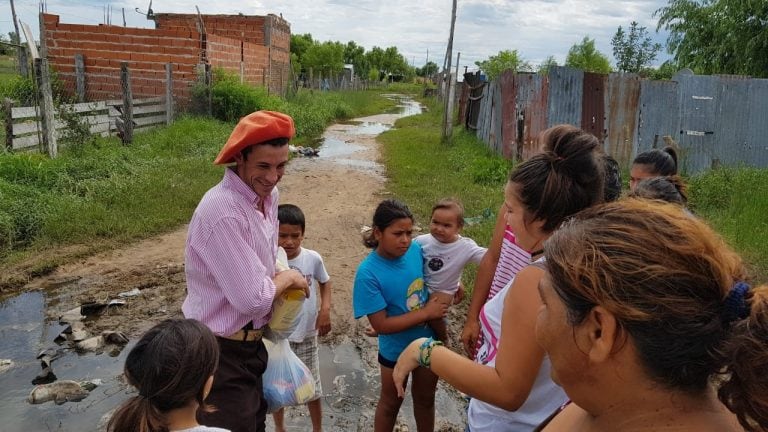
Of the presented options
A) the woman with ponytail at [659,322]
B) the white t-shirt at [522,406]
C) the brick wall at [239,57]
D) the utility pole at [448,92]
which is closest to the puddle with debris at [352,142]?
the utility pole at [448,92]

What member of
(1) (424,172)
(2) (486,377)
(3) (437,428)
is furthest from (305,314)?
(1) (424,172)

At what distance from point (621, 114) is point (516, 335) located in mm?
9068

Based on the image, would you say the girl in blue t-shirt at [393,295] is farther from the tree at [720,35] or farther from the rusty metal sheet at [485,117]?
the tree at [720,35]

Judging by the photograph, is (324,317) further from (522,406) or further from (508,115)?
(508,115)

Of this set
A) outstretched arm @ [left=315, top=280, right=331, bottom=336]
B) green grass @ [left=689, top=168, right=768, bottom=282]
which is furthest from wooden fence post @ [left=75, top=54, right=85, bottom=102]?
green grass @ [left=689, top=168, right=768, bottom=282]

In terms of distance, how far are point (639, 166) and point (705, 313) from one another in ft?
10.0

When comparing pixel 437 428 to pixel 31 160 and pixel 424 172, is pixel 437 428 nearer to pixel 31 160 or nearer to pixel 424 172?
pixel 31 160

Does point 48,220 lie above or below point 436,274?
below

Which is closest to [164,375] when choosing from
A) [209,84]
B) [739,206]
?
[739,206]

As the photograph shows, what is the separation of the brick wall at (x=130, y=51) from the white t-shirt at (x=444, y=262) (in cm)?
1310

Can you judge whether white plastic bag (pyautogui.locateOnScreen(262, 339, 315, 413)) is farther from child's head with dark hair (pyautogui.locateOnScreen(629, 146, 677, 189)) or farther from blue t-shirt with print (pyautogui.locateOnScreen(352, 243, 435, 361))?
child's head with dark hair (pyautogui.locateOnScreen(629, 146, 677, 189))

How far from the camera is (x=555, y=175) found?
170 cm

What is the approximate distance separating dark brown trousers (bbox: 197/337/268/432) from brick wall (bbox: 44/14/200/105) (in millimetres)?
13433

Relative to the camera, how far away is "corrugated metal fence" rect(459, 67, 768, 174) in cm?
891
